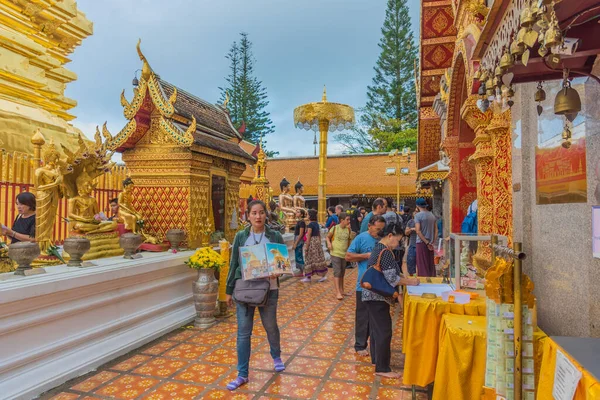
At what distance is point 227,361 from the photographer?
3.91 meters

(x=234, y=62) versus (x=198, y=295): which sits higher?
(x=234, y=62)

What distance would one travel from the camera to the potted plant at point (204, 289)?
16.5 feet

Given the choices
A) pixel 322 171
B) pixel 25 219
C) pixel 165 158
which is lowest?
pixel 25 219

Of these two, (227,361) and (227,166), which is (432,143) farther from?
(227,361)

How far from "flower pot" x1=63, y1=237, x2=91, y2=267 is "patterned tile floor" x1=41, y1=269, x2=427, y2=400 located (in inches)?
43.7

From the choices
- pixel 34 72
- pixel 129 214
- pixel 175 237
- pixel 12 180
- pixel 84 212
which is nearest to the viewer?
pixel 12 180

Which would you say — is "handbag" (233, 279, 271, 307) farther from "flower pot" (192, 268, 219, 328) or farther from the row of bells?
the row of bells

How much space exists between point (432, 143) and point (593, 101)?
9507 millimetres

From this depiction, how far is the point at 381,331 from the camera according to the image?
11.4 feet

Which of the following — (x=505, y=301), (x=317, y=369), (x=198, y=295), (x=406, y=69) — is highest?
(x=406, y=69)

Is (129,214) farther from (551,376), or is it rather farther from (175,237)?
(551,376)

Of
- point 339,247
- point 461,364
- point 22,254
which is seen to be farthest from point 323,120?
point 461,364

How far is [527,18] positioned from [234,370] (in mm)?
3498

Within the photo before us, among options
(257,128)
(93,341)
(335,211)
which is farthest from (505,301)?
(257,128)
